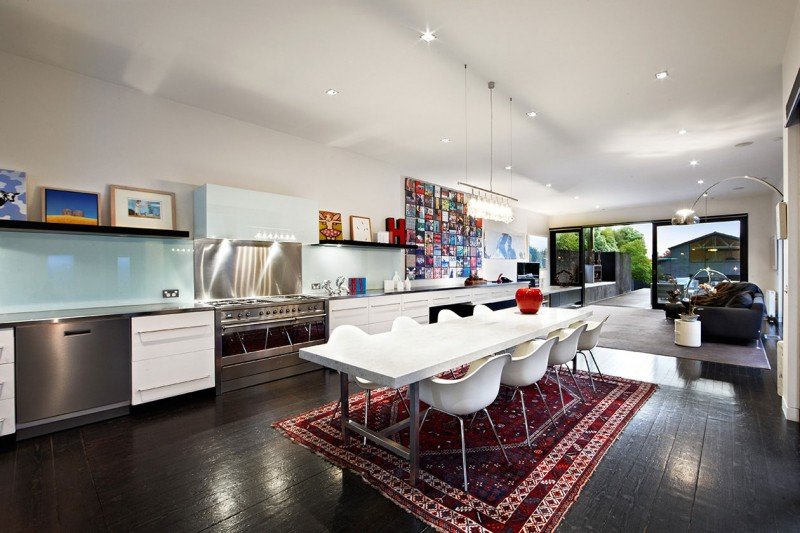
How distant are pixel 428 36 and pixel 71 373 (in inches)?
149

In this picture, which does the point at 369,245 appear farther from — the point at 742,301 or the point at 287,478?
the point at 742,301

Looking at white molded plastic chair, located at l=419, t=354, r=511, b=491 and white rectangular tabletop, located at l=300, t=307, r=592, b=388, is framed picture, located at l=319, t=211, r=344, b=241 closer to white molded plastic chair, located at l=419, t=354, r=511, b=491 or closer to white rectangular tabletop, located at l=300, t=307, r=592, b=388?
white rectangular tabletop, located at l=300, t=307, r=592, b=388

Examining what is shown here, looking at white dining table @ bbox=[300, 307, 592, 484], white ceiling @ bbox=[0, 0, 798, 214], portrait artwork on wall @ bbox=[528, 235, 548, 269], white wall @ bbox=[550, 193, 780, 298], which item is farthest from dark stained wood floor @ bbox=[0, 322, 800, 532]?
portrait artwork on wall @ bbox=[528, 235, 548, 269]

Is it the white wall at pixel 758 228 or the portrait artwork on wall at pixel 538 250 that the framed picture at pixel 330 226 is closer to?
the portrait artwork on wall at pixel 538 250

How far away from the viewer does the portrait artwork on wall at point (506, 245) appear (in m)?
8.77

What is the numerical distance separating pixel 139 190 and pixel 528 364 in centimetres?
384

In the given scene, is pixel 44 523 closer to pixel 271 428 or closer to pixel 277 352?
pixel 271 428

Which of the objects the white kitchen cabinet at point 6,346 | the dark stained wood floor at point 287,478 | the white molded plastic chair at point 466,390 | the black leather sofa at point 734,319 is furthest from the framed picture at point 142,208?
→ the black leather sofa at point 734,319

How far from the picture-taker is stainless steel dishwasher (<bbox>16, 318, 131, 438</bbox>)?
2680 mm

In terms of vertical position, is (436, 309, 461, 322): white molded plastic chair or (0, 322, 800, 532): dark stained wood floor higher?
(436, 309, 461, 322): white molded plastic chair

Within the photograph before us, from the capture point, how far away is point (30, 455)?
247 cm

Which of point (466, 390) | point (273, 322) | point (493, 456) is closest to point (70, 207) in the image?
point (273, 322)

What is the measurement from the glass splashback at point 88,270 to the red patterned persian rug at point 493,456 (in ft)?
6.48

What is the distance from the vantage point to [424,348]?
2445 mm
